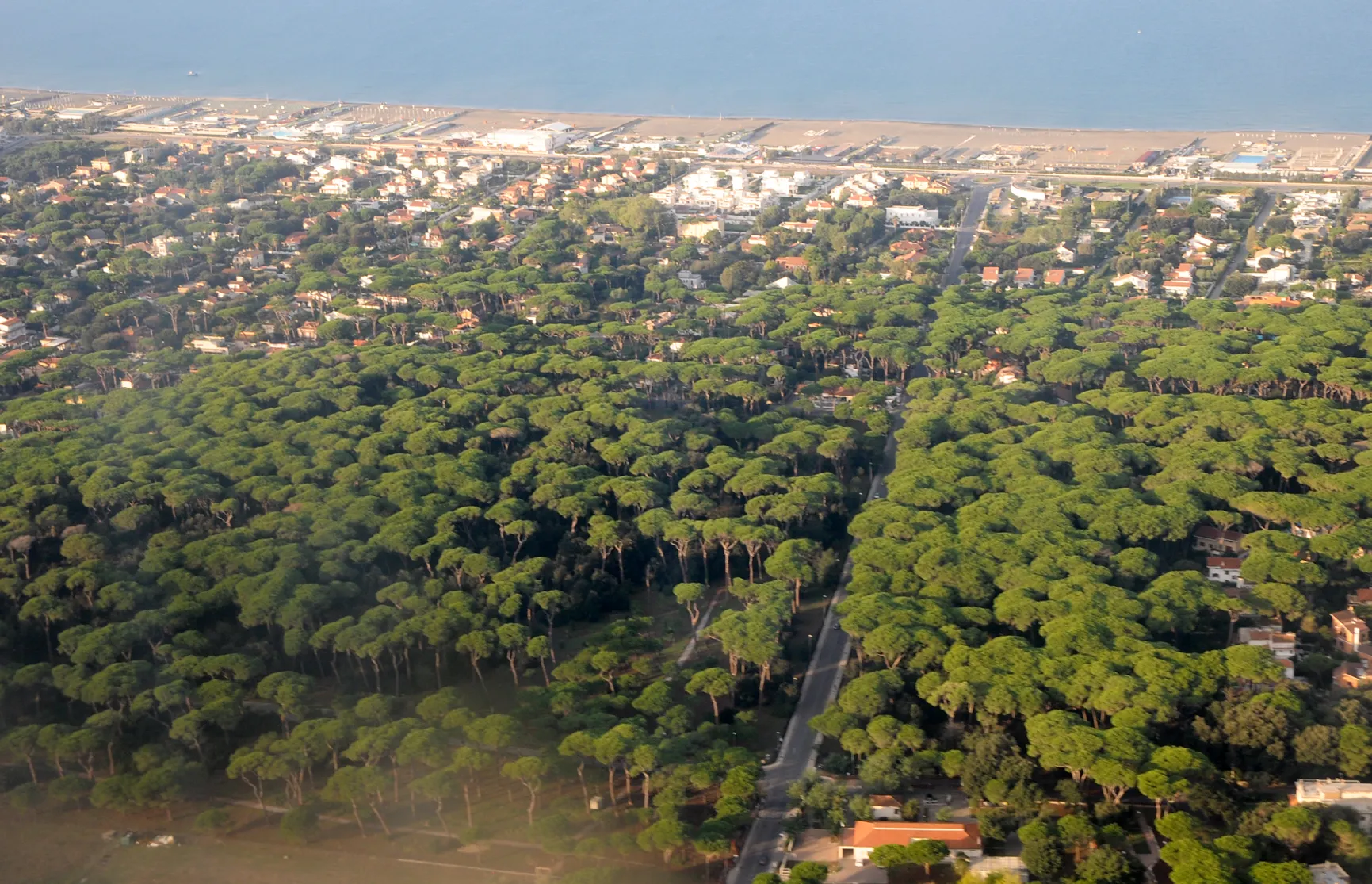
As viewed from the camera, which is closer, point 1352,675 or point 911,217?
point 1352,675

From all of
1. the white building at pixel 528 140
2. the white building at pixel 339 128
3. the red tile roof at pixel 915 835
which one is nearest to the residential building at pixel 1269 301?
the red tile roof at pixel 915 835

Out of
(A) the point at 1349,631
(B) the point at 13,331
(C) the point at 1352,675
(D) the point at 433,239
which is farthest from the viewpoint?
(D) the point at 433,239

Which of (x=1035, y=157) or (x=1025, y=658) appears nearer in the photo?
(x=1025, y=658)

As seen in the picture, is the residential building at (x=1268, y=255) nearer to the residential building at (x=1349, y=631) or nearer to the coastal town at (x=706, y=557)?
the coastal town at (x=706, y=557)

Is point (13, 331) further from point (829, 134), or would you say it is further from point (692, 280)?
point (829, 134)

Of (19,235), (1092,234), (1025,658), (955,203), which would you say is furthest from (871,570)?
(19,235)

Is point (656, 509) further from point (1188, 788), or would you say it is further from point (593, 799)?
point (1188, 788)

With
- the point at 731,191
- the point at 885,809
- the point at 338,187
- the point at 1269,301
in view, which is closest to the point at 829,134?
the point at 731,191
